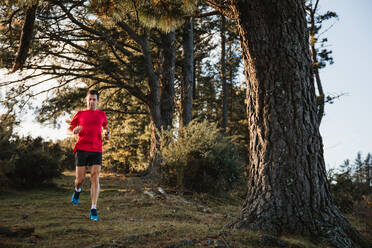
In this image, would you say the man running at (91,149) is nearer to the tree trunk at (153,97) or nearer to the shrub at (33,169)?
the shrub at (33,169)

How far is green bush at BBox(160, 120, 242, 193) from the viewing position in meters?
7.83

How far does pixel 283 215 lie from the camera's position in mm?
3559

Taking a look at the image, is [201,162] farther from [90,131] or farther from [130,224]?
[90,131]

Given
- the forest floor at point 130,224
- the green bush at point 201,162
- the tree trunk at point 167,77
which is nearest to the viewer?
the forest floor at point 130,224

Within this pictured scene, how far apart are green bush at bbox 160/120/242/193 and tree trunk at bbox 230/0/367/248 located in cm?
395

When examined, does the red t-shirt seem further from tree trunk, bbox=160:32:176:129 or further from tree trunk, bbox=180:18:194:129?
tree trunk, bbox=180:18:194:129

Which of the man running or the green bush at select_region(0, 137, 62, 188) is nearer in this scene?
the man running

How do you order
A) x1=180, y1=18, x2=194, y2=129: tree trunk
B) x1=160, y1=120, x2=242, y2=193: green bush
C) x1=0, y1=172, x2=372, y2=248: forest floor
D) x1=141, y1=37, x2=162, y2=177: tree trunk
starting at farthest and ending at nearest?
x1=180, y1=18, x2=194, y2=129: tree trunk < x1=141, y1=37, x2=162, y2=177: tree trunk < x1=160, y1=120, x2=242, y2=193: green bush < x1=0, y1=172, x2=372, y2=248: forest floor

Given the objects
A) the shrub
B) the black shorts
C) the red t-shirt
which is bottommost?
the shrub

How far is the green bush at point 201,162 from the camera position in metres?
7.83

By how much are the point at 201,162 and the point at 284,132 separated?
4.35 meters

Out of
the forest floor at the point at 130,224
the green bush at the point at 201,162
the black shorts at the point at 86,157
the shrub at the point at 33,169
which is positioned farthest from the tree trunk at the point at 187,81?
the black shorts at the point at 86,157

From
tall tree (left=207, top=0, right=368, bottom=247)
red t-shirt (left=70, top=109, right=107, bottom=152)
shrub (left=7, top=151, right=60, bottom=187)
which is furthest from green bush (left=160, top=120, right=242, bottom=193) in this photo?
tall tree (left=207, top=0, right=368, bottom=247)

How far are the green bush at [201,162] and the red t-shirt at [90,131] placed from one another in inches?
136
